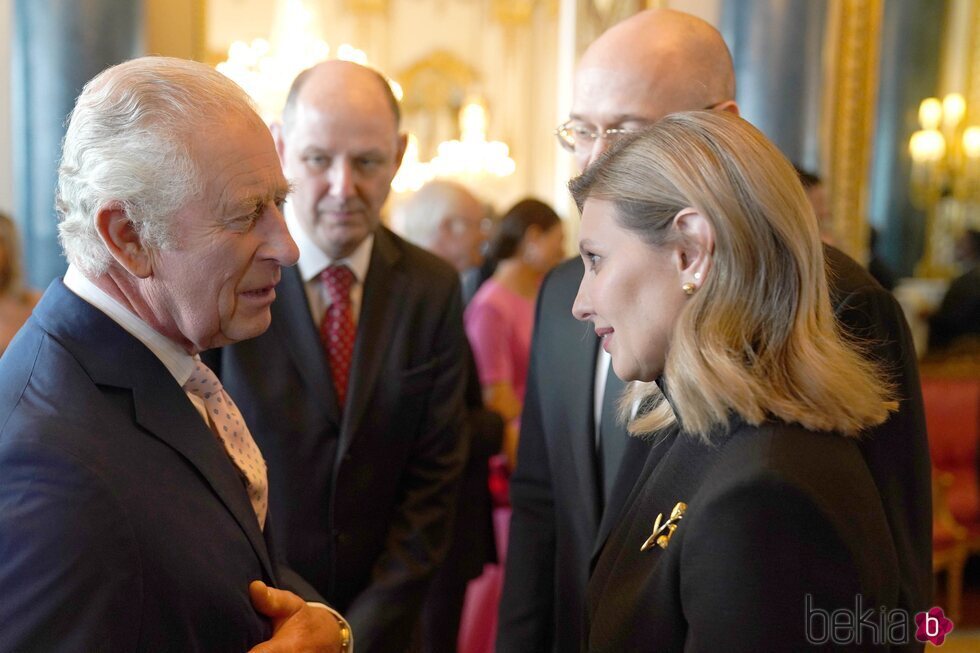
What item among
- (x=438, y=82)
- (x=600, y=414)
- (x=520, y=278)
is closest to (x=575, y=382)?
(x=600, y=414)

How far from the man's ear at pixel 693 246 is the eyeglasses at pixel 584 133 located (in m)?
0.62

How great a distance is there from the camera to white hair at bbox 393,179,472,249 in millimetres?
4723

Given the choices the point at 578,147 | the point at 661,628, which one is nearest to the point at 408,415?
the point at 578,147

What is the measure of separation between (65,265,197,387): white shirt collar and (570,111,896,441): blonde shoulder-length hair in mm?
735

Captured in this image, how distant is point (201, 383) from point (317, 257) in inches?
28.4

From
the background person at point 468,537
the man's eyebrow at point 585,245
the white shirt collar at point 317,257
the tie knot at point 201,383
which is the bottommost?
the background person at point 468,537

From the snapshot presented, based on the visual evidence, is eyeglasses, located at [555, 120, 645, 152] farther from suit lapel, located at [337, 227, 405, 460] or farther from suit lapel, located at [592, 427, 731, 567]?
suit lapel, located at [592, 427, 731, 567]

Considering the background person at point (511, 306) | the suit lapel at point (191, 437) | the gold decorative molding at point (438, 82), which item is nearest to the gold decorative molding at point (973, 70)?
the background person at point (511, 306)

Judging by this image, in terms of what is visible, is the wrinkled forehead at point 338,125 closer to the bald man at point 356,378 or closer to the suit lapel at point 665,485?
the bald man at point 356,378

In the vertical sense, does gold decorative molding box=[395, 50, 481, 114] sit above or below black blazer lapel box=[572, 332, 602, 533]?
above

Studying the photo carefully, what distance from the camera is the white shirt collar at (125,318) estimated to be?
1.40 meters

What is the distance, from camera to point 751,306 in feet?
4.24

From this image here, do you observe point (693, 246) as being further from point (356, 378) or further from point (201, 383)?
point (356, 378)

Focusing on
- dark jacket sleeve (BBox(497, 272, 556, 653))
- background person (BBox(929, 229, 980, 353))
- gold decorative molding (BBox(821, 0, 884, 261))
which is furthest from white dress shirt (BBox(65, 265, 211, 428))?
background person (BBox(929, 229, 980, 353))
